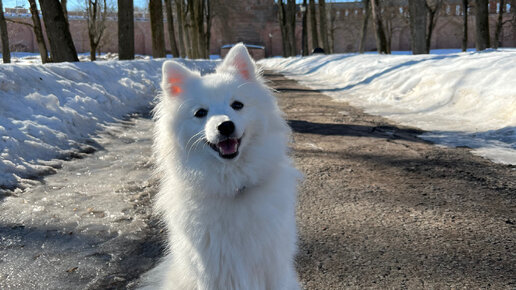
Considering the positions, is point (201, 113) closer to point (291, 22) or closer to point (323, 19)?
point (323, 19)

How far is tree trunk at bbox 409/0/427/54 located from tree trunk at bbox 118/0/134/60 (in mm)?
10345

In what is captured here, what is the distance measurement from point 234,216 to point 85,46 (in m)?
75.1

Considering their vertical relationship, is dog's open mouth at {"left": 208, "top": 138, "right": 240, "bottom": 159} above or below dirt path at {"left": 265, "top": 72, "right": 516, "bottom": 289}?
above

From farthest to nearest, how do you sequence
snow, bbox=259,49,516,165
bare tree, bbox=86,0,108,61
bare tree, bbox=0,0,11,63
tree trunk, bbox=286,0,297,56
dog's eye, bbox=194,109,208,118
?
tree trunk, bbox=286,0,297,56
bare tree, bbox=86,0,108,61
bare tree, bbox=0,0,11,63
snow, bbox=259,49,516,165
dog's eye, bbox=194,109,208,118

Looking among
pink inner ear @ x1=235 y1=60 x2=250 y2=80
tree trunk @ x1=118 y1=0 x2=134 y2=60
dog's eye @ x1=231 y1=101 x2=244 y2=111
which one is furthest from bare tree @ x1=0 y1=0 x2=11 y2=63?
dog's eye @ x1=231 y1=101 x2=244 y2=111

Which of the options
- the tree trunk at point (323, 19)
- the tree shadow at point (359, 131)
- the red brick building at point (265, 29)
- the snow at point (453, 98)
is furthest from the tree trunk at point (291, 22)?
the tree shadow at point (359, 131)

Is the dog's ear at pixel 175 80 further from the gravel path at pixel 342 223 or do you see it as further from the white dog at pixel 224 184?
the gravel path at pixel 342 223

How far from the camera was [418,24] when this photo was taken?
14.2 metres

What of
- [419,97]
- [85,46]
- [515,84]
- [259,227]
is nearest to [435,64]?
[419,97]

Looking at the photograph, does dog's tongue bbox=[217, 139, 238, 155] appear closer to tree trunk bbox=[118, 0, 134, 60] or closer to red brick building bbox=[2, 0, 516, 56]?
tree trunk bbox=[118, 0, 134, 60]

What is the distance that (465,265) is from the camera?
2381 millimetres

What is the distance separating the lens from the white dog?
6.46 ft

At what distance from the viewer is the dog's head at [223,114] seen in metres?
2.10

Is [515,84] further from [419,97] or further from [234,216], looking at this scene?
[234,216]
